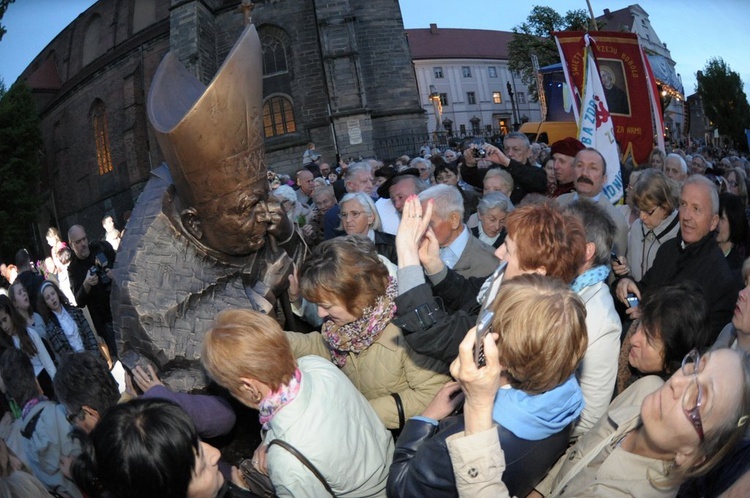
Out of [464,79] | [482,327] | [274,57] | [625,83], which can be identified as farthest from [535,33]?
[482,327]

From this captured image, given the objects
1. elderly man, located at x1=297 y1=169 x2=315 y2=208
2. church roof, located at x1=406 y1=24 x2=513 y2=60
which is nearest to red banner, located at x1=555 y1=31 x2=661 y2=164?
elderly man, located at x1=297 y1=169 x2=315 y2=208

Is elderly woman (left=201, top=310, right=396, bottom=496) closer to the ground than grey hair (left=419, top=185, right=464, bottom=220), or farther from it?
closer to the ground

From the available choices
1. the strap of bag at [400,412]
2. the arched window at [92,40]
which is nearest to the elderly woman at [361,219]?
the strap of bag at [400,412]

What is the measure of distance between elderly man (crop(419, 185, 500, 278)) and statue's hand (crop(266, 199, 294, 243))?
3.12ft

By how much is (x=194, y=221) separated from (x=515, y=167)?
3671mm

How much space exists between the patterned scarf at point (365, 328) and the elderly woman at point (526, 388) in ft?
2.52

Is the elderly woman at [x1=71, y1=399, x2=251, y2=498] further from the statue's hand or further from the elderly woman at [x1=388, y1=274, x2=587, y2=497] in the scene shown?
the statue's hand

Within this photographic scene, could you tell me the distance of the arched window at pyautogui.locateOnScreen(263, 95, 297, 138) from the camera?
96.8 ft

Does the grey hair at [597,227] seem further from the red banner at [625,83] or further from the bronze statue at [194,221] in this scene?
the red banner at [625,83]

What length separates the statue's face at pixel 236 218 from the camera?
313 centimetres

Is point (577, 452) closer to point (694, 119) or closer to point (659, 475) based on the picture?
point (659, 475)

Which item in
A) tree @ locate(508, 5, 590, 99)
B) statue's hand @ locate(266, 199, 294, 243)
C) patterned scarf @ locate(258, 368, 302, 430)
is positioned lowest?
patterned scarf @ locate(258, 368, 302, 430)

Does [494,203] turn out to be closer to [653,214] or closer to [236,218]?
[653,214]

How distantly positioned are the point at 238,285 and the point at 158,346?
0.57 m
